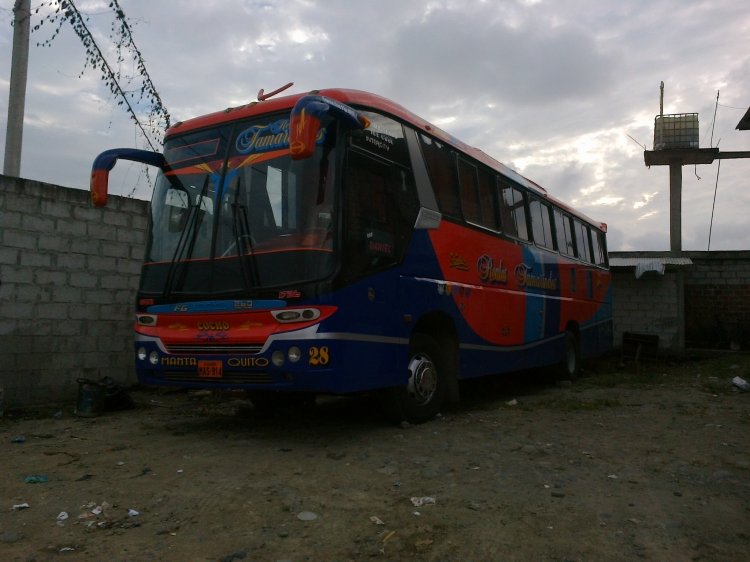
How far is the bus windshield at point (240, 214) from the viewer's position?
200 inches

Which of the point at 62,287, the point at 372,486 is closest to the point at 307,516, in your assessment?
the point at 372,486

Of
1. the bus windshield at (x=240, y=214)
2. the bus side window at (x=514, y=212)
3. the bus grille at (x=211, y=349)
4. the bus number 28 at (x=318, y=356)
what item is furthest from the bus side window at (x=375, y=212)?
the bus side window at (x=514, y=212)

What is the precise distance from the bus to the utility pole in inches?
143

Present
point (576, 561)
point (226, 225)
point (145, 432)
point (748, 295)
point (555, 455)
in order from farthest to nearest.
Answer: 1. point (748, 295)
2. point (145, 432)
3. point (226, 225)
4. point (555, 455)
5. point (576, 561)

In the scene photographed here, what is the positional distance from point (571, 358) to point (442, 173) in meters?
5.68

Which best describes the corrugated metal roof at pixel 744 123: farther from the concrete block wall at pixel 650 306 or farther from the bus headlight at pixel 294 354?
the bus headlight at pixel 294 354

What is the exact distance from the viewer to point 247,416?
22.7ft

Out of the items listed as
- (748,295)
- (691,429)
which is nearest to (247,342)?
(691,429)

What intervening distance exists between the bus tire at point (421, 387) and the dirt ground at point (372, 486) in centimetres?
20

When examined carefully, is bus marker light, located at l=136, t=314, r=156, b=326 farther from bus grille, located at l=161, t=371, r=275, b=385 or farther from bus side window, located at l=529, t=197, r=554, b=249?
bus side window, located at l=529, t=197, r=554, b=249

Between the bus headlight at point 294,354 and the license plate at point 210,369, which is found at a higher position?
the bus headlight at point 294,354

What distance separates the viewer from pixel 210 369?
17.3ft

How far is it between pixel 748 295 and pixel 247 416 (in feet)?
45.1

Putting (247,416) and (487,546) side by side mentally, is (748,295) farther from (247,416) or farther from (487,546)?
(487,546)
